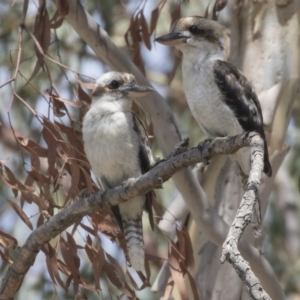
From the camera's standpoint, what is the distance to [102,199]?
119 inches

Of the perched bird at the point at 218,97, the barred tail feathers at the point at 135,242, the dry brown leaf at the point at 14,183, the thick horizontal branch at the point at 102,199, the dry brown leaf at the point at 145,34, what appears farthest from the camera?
the dry brown leaf at the point at 145,34

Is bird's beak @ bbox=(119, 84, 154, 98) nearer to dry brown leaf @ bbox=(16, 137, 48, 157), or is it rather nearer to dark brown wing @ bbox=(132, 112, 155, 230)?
dark brown wing @ bbox=(132, 112, 155, 230)

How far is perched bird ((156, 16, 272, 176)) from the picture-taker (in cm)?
329

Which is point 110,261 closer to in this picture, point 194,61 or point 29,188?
point 29,188

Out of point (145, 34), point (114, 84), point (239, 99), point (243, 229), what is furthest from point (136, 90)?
point (243, 229)

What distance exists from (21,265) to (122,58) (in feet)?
3.28

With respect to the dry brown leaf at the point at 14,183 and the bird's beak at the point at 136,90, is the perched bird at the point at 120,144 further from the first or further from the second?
the dry brown leaf at the point at 14,183

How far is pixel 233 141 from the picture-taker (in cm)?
259

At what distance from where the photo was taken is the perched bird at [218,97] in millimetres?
3285

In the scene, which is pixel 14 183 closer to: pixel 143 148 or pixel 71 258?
pixel 71 258

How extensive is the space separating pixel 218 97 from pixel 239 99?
3.4 inches

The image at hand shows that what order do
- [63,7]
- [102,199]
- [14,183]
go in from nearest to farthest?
[102,199] → [14,183] → [63,7]

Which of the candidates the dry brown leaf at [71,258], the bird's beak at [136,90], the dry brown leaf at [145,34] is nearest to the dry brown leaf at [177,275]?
the dry brown leaf at [71,258]

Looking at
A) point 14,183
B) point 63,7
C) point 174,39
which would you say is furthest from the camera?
point 174,39
